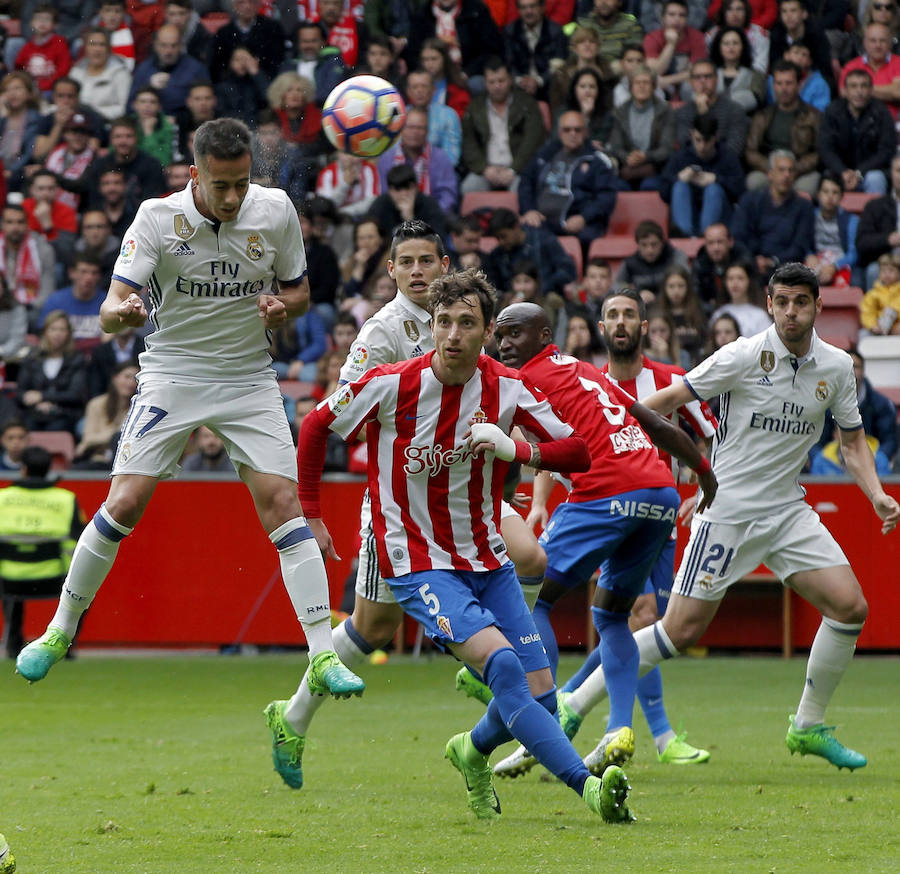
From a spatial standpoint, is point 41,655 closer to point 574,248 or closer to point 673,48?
point 574,248

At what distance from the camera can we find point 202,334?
6.80 metres

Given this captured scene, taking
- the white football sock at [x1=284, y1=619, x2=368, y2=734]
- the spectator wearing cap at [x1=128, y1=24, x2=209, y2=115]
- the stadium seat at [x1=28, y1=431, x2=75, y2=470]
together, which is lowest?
the stadium seat at [x1=28, y1=431, x2=75, y2=470]

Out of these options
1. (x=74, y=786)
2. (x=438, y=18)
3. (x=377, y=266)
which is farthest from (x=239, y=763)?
(x=438, y=18)

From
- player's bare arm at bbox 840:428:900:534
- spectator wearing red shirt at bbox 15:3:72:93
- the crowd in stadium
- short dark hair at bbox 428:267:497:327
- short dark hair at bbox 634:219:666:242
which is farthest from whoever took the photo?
spectator wearing red shirt at bbox 15:3:72:93

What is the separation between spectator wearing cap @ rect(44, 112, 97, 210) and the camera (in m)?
17.0

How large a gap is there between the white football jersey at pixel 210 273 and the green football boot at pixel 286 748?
1.64 meters

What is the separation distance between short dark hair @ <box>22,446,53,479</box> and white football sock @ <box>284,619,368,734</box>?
6.95 meters

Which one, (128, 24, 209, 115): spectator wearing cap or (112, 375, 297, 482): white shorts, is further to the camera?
(128, 24, 209, 115): spectator wearing cap

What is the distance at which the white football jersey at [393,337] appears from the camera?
7.39 metres

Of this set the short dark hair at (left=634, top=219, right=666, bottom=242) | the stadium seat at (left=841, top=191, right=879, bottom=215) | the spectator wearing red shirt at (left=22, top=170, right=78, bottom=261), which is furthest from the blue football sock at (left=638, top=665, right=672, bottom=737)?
the spectator wearing red shirt at (left=22, top=170, right=78, bottom=261)

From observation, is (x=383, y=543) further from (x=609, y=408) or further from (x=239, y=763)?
(x=239, y=763)

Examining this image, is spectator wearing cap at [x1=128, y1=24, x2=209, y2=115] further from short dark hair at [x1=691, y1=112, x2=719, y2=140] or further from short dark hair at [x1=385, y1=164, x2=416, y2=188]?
short dark hair at [x1=691, y1=112, x2=719, y2=140]

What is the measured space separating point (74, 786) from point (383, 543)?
2.31m

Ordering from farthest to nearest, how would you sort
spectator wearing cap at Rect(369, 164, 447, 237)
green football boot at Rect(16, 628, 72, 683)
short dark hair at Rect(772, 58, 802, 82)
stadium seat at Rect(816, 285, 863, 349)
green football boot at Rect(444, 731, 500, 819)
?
short dark hair at Rect(772, 58, 802, 82), spectator wearing cap at Rect(369, 164, 447, 237), stadium seat at Rect(816, 285, 863, 349), green football boot at Rect(16, 628, 72, 683), green football boot at Rect(444, 731, 500, 819)
